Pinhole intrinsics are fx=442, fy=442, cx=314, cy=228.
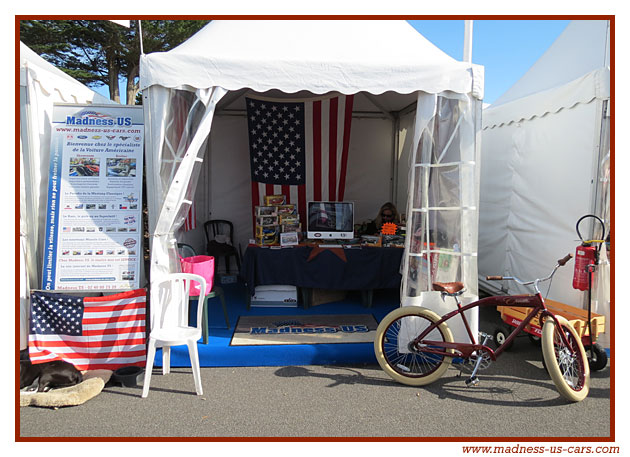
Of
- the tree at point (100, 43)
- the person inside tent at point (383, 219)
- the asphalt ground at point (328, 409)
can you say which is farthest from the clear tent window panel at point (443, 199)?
the tree at point (100, 43)

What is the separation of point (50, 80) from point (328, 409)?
333 centimetres

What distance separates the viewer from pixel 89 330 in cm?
332

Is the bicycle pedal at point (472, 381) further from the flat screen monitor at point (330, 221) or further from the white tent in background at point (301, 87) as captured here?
the flat screen monitor at point (330, 221)

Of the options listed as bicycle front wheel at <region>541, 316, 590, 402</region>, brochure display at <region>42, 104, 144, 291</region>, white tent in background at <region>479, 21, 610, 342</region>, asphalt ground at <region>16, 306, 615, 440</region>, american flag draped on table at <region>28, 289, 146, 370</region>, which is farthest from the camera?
white tent in background at <region>479, 21, 610, 342</region>

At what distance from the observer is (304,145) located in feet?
19.2

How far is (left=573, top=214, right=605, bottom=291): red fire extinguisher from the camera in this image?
11.3 feet

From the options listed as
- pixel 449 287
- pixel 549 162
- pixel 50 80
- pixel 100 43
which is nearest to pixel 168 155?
pixel 50 80

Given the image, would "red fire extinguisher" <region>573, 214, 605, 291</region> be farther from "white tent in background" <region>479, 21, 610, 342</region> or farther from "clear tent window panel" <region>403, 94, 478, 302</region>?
"clear tent window panel" <region>403, 94, 478, 302</region>

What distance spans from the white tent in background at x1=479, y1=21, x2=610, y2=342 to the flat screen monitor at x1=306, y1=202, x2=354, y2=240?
5.99 ft

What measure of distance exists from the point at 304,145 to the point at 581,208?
3.29 meters

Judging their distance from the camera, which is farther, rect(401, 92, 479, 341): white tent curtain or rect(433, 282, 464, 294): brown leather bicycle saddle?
rect(401, 92, 479, 341): white tent curtain

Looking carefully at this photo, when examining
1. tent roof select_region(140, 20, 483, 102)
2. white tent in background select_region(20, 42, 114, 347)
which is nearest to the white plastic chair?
white tent in background select_region(20, 42, 114, 347)

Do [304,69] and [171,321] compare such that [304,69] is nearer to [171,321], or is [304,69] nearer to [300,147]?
[171,321]

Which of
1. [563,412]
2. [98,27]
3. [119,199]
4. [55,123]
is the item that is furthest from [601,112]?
[98,27]
